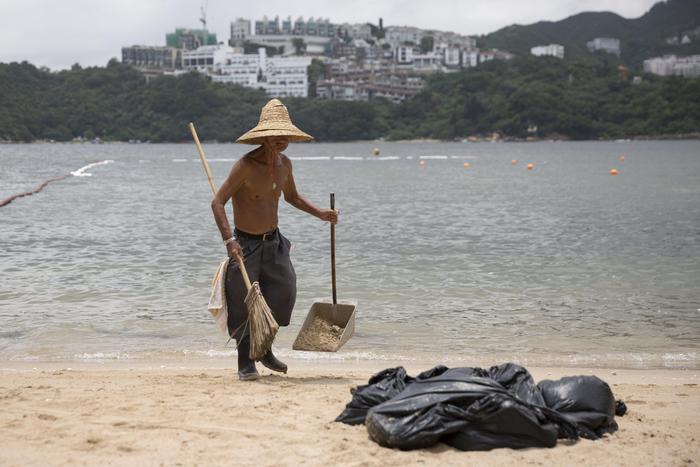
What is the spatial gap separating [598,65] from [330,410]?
14531cm

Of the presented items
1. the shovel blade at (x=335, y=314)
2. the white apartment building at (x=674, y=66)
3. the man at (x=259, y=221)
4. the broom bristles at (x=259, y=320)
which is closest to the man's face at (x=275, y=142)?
the man at (x=259, y=221)

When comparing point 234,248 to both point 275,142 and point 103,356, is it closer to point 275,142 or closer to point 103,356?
point 275,142

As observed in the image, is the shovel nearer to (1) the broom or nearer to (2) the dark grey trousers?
(2) the dark grey trousers

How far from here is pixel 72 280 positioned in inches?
447

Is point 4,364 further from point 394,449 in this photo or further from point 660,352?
point 660,352

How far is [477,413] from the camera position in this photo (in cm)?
437

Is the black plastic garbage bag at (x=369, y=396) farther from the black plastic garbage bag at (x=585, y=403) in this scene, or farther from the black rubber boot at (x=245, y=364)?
the black rubber boot at (x=245, y=364)

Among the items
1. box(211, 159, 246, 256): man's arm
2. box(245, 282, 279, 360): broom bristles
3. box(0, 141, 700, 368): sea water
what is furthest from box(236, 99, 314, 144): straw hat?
box(0, 141, 700, 368): sea water

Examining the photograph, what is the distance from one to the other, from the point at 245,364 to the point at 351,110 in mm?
125633

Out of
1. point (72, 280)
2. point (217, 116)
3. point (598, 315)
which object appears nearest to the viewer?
point (598, 315)

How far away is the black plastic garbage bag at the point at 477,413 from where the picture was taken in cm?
436

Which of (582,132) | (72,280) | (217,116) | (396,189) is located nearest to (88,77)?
(217,116)

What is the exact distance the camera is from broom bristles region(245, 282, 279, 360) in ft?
18.8

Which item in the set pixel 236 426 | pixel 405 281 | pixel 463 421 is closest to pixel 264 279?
pixel 236 426
